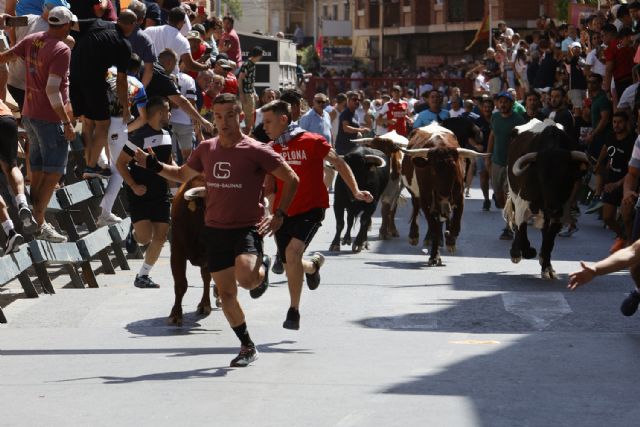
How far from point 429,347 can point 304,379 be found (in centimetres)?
190

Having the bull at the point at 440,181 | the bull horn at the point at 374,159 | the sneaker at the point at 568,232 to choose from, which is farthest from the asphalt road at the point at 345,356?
the sneaker at the point at 568,232

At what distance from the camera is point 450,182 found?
18641 mm

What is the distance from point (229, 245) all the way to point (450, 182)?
8638 millimetres

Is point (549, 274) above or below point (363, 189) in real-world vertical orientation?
below

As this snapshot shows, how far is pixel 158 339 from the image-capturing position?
1180 cm

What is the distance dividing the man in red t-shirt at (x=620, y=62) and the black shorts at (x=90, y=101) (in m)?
11.2

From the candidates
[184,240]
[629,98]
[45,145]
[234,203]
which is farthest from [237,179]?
[629,98]

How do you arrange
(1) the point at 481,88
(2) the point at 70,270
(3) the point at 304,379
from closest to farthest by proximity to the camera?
1. (3) the point at 304,379
2. (2) the point at 70,270
3. (1) the point at 481,88

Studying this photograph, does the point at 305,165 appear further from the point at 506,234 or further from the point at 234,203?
the point at 506,234

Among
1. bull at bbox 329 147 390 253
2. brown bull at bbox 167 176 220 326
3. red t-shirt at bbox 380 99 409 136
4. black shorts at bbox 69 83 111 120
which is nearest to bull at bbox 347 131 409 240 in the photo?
bull at bbox 329 147 390 253

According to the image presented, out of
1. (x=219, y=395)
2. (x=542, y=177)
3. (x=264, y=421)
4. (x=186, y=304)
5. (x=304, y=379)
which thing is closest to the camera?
(x=264, y=421)

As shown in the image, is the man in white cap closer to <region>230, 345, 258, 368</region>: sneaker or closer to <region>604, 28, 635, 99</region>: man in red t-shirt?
<region>230, 345, 258, 368</region>: sneaker

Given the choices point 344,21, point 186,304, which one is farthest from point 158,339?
point 344,21

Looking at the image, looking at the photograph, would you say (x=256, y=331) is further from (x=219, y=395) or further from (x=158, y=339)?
(x=219, y=395)
